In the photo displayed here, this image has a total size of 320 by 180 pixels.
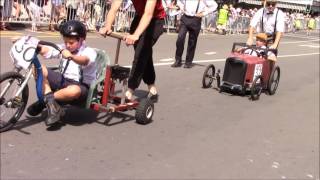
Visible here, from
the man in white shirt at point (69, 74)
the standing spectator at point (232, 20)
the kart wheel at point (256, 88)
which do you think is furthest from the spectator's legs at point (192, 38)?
the standing spectator at point (232, 20)

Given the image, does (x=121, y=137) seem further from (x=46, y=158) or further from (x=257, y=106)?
(x=257, y=106)

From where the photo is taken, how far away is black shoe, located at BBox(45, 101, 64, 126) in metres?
5.76

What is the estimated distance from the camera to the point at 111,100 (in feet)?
21.5

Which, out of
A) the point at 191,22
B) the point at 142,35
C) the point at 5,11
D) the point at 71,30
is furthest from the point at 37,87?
the point at 5,11

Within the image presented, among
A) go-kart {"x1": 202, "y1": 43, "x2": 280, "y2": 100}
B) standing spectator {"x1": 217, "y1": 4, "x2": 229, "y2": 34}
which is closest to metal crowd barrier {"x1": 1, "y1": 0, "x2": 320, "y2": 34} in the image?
go-kart {"x1": 202, "y1": 43, "x2": 280, "y2": 100}

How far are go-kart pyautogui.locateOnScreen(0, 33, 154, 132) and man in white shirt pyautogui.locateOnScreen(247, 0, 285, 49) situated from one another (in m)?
3.93

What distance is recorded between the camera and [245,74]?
367 inches

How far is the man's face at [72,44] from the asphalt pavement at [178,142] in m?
0.86

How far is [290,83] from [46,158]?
26.3ft

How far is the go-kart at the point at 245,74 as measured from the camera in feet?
30.6

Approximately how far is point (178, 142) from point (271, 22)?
4417 mm

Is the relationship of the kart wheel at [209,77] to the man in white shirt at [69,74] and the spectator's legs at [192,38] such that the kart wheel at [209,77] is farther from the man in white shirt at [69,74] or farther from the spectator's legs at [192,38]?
the man in white shirt at [69,74]

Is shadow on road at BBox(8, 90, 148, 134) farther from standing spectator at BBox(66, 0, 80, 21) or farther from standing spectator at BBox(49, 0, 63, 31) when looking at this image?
standing spectator at BBox(66, 0, 80, 21)

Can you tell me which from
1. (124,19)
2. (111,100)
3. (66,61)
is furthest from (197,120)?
(124,19)
